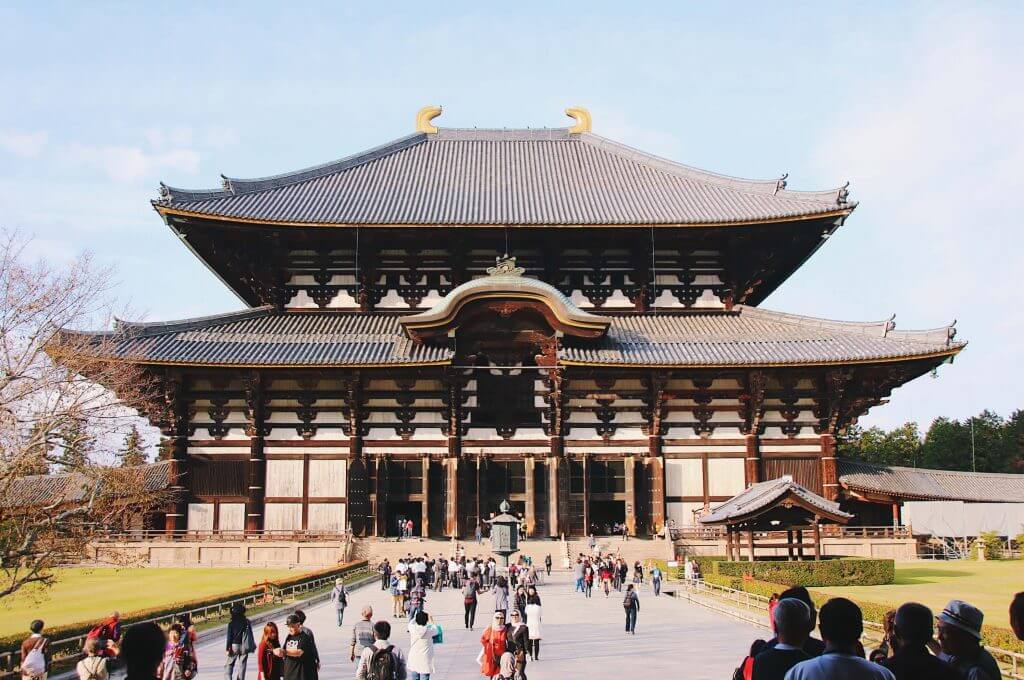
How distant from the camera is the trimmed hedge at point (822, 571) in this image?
30795mm

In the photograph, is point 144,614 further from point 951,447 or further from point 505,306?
point 951,447

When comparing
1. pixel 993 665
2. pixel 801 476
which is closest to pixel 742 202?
pixel 801 476

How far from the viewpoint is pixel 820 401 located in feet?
148

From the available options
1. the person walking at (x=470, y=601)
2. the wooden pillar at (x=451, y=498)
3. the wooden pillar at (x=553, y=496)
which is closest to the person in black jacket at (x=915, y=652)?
the person walking at (x=470, y=601)

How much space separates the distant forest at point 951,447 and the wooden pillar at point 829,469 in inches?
1673

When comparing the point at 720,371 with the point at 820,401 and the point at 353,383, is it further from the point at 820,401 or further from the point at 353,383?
the point at 353,383

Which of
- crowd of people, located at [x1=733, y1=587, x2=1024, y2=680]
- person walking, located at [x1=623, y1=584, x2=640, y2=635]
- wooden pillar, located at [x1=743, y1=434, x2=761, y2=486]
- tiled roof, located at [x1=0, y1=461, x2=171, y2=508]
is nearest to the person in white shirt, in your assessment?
crowd of people, located at [x1=733, y1=587, x2=1024, y2=680]

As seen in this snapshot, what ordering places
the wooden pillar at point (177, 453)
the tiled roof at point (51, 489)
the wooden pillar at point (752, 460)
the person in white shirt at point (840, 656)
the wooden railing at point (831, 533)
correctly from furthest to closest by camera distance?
the wooden pillar at point (752, 460) → the wooden pillar at point (177, 453) → the wooden railing at point (831, 533) → the tiled roof at point (51, 489) → the person in white shirt at point (840, 656)

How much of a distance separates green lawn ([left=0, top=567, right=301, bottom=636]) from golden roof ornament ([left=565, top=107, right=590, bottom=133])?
110 feet

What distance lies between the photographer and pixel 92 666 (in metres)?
11.9

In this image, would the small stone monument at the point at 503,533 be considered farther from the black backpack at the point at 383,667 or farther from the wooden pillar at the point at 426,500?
the black backpack at the point at 383,667

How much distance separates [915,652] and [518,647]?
899cm

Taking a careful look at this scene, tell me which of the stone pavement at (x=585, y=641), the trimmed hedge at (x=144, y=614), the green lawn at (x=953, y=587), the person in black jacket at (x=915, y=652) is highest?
the person in black jacket at (x=915, y=652)

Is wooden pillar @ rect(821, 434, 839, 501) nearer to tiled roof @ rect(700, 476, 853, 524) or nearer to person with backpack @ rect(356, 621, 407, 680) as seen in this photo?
tiled roof @ rect(700, 476, 853, 524)
